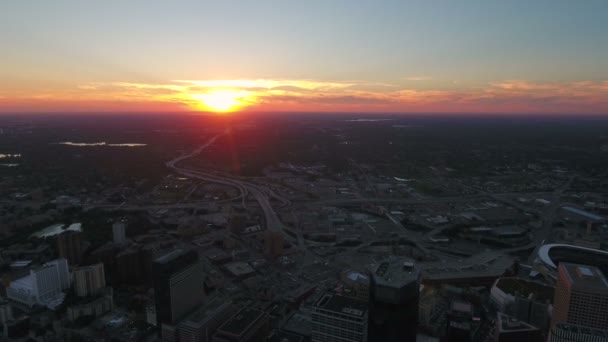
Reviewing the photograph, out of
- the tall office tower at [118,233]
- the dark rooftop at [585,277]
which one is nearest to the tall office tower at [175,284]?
the tall office tower at [118,233]

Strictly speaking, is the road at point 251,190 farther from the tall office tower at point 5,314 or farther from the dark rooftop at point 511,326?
the tall office tower at point 5,314

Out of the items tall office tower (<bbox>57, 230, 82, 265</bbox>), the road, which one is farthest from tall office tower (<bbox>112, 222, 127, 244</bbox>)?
the road

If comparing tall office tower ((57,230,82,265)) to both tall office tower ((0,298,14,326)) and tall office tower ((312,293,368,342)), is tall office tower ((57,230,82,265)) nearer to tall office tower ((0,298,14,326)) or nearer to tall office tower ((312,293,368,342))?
tall office tower ((0,298,14,326))

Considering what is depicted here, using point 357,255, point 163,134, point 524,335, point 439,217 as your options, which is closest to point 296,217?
point 357,255

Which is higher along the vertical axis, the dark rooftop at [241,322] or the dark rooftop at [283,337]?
the dark rooftop at [241,322]

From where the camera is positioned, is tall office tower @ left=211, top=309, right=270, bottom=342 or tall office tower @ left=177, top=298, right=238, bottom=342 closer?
tall office tower @ left=211, top=309, right=270, bottom=342

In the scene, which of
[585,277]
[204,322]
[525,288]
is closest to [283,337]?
[204,322]
